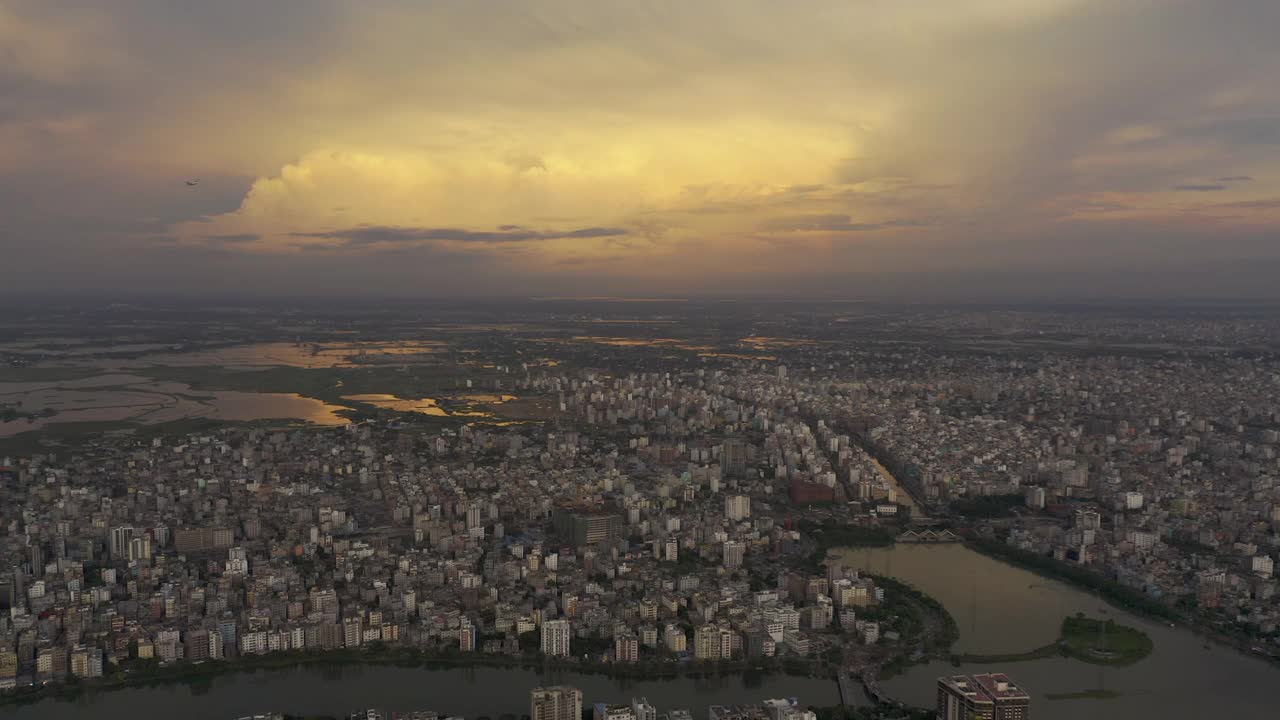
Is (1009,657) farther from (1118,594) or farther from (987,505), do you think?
(987,505)

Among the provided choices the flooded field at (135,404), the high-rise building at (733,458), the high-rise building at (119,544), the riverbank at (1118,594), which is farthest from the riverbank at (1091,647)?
the flooded field at (135,404)

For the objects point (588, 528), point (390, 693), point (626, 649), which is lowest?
point (390, 693)

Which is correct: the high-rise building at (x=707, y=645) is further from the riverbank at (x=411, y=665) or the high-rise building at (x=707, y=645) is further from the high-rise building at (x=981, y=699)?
the high-rise building at (x=981, y=699)

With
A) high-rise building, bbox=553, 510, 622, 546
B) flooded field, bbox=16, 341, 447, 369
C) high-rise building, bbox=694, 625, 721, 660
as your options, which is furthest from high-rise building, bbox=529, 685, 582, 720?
flooded field, bbox=16, 341, 447, 369

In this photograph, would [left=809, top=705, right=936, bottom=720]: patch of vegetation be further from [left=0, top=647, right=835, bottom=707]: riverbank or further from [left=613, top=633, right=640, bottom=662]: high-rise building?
[left=613, top=633, right=640, bottom=662]: high-rise building

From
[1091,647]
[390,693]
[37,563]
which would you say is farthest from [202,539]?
[1091,647]

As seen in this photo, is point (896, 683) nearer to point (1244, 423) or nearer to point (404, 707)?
point (404, 707)
